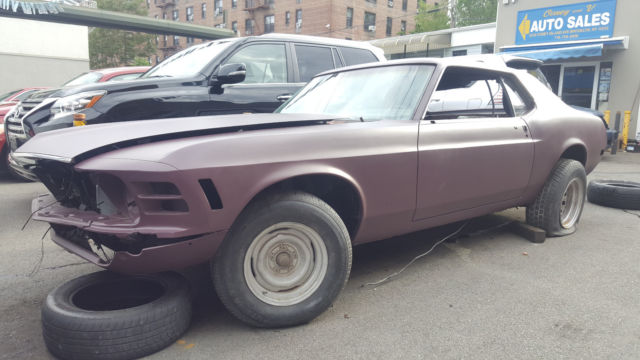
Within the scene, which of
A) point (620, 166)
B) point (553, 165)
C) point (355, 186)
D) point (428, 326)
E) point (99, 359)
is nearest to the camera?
point (99, 359)

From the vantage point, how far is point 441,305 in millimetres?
2814

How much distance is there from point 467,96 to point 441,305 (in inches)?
68.8

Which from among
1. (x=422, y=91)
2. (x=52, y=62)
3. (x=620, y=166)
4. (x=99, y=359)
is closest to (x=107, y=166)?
(x=99, y=359)

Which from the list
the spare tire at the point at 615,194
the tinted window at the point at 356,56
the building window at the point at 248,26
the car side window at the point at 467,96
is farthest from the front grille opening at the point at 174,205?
the building window at the point at 248,26

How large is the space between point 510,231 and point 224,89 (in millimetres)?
3384

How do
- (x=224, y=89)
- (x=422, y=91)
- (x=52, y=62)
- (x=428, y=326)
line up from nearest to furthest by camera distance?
(x=428, y=326)
(x=422, y=91)
(x=224, y=89)
(x=52, y=62)

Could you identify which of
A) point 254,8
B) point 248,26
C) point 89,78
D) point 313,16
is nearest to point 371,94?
point 89,78

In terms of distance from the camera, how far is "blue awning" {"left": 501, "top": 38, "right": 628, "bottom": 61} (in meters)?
13.2

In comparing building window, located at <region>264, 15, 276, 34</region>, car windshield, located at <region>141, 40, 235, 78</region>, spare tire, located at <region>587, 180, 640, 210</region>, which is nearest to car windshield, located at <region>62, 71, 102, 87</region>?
car windshield, located at <region>141, 40, 235, 78</region>

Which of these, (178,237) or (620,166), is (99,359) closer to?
(178,237)

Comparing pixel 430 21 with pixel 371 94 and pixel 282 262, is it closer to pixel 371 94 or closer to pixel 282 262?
pixel 371 94

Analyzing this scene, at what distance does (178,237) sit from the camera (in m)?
2.16

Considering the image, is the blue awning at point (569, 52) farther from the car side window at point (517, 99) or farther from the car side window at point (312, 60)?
the car side window at point (517, 99)

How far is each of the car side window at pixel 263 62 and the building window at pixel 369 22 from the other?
41.4m
